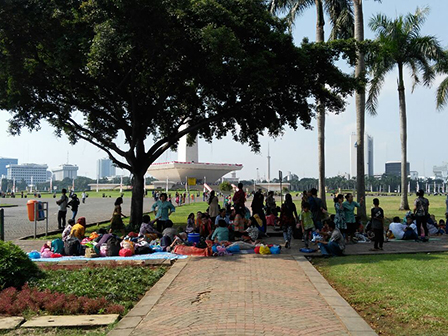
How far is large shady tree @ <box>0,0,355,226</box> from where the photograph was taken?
13.3 metres

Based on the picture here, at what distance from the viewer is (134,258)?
33.8 feet

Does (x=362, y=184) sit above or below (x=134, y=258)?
above

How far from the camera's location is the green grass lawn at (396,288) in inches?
215

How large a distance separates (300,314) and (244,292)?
1.31 meters

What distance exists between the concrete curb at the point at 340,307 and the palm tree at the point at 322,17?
14.8 meters

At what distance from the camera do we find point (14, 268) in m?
7.46

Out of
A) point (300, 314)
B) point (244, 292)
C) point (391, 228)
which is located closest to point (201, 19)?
point (391, 228)

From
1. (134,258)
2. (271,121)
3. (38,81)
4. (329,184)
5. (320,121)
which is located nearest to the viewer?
(134,258)

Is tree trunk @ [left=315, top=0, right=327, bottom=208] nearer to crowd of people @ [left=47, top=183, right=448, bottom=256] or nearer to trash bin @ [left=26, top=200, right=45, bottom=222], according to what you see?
crowd of people @ [left=47, top=183, right=448, bottom=256]

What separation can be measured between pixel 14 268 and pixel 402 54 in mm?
23557

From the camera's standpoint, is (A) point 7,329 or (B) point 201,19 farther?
(B) point 201,19

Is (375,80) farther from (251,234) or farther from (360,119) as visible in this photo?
(251,234)

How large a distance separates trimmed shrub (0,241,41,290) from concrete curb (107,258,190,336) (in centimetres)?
220

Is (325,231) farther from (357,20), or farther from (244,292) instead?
(357,20)
